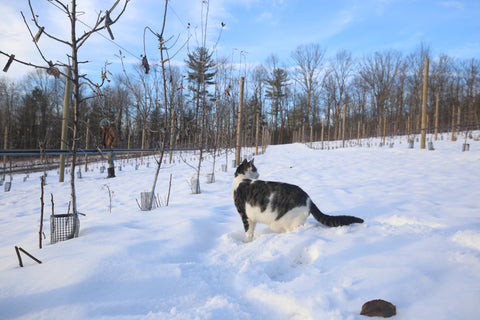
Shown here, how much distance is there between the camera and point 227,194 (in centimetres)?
468

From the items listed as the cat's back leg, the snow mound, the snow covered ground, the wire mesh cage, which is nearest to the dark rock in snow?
the snow covered ground

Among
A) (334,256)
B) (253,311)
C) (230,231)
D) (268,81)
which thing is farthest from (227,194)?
(268,81)

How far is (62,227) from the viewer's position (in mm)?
1993

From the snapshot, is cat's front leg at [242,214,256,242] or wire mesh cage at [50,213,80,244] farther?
cat's front leg at [242,214,256,242]

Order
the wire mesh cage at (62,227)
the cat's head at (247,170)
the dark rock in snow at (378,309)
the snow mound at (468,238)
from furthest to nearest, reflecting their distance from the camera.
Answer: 1. the cat's head at (247,170)
2. the wire mesh cage at (62,227)
3. the snow mound at (468,238)
4. the dark rock in snow at (378,309)

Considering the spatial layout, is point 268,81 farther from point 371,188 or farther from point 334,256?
point 334,256

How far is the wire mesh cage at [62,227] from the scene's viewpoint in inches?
78.0

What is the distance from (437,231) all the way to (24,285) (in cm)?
326

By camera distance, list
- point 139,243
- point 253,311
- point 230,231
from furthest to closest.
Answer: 1. point 230,231
2. point 139,243
3. point 253,311

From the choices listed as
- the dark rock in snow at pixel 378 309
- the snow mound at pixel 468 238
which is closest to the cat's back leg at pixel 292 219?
the dark rock in snow at pixel 378 309

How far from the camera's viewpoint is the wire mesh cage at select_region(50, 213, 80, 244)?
1.98 m

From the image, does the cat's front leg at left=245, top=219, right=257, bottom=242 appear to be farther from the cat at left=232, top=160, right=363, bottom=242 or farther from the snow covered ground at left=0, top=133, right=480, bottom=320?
the snow covered ground at left=0, top=133, right=480, bottom=320

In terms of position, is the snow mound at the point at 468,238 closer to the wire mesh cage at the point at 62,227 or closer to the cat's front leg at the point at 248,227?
the cat's front leg at the point at 248,227

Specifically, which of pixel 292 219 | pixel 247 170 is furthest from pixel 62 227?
pixel 292 219
